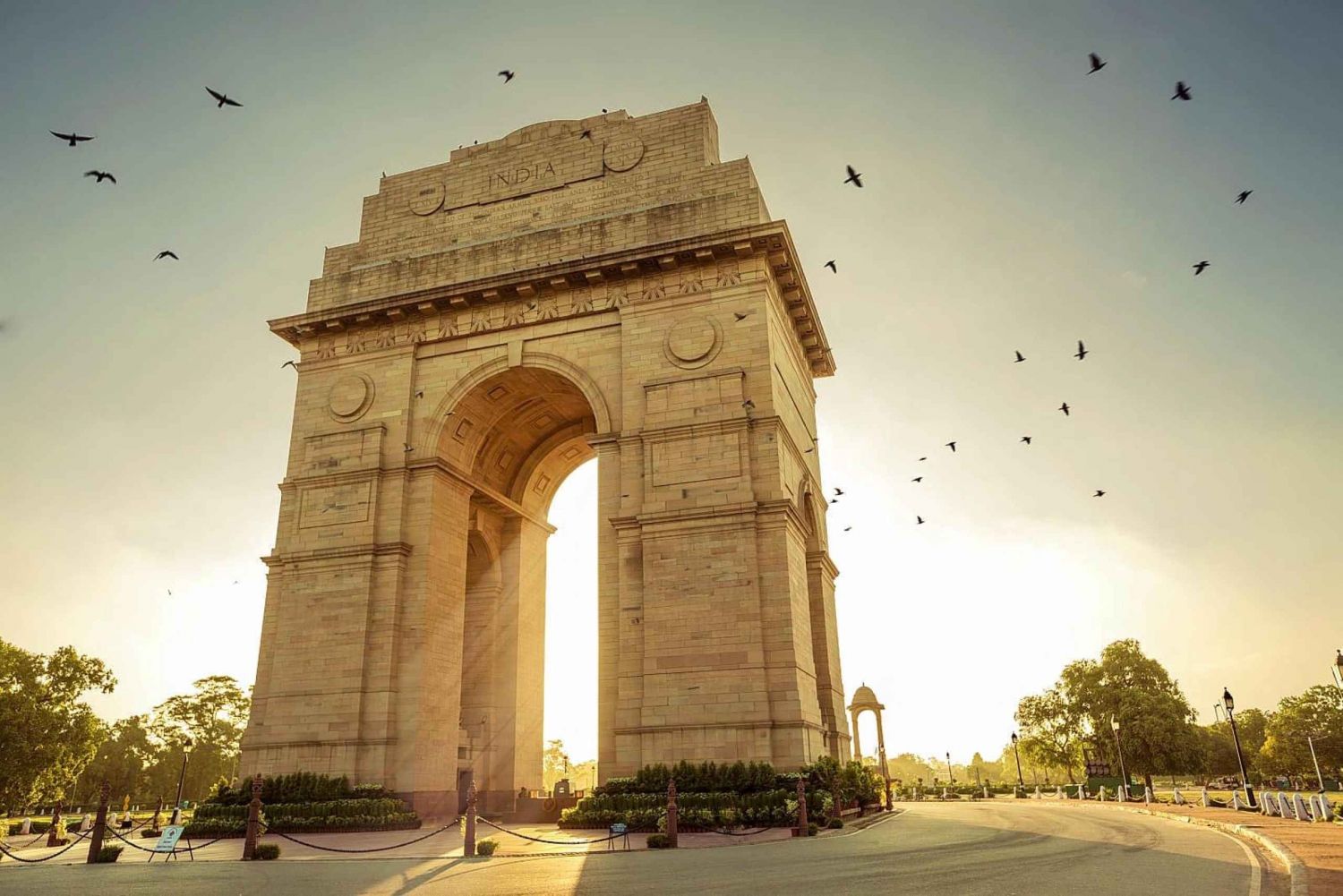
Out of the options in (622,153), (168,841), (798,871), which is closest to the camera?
(798,871)

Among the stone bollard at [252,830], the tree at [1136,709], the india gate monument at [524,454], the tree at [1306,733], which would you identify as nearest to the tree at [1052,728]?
the tree at [1136,709]

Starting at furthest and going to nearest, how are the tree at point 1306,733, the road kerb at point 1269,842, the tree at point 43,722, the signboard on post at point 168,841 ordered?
the tree at point 1306,733, the tree at point 43,722, the signboard on post at point 168,841, the road kerb at point 1269,842

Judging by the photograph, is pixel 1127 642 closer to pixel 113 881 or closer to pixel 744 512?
pixel 744 512

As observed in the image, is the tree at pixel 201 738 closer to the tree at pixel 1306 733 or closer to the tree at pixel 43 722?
the tree at pixel 43 722

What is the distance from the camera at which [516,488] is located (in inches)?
1304

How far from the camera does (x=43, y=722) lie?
41250mm

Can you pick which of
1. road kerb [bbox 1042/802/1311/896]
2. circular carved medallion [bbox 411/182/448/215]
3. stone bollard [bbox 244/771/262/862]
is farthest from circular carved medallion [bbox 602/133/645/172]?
road kerb [bbox 1042/802/1311/896]

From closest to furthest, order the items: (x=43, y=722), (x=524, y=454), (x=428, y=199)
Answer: (x=428, y=199) → (x=524, y=454) → (x=43, y=722)

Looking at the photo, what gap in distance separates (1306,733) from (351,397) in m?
83.7

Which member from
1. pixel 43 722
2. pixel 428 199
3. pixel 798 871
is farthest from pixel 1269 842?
pixel 43 722

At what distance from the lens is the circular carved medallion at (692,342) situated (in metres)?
24.8

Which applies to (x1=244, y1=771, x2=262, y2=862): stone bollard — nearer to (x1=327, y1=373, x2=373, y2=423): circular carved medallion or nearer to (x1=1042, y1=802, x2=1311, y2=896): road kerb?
(x1=327, y1=373, x2=373, y2=423): circular carved medallion

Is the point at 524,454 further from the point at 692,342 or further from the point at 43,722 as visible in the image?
the point at 43,722

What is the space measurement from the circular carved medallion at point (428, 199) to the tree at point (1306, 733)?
81868 millimetres
